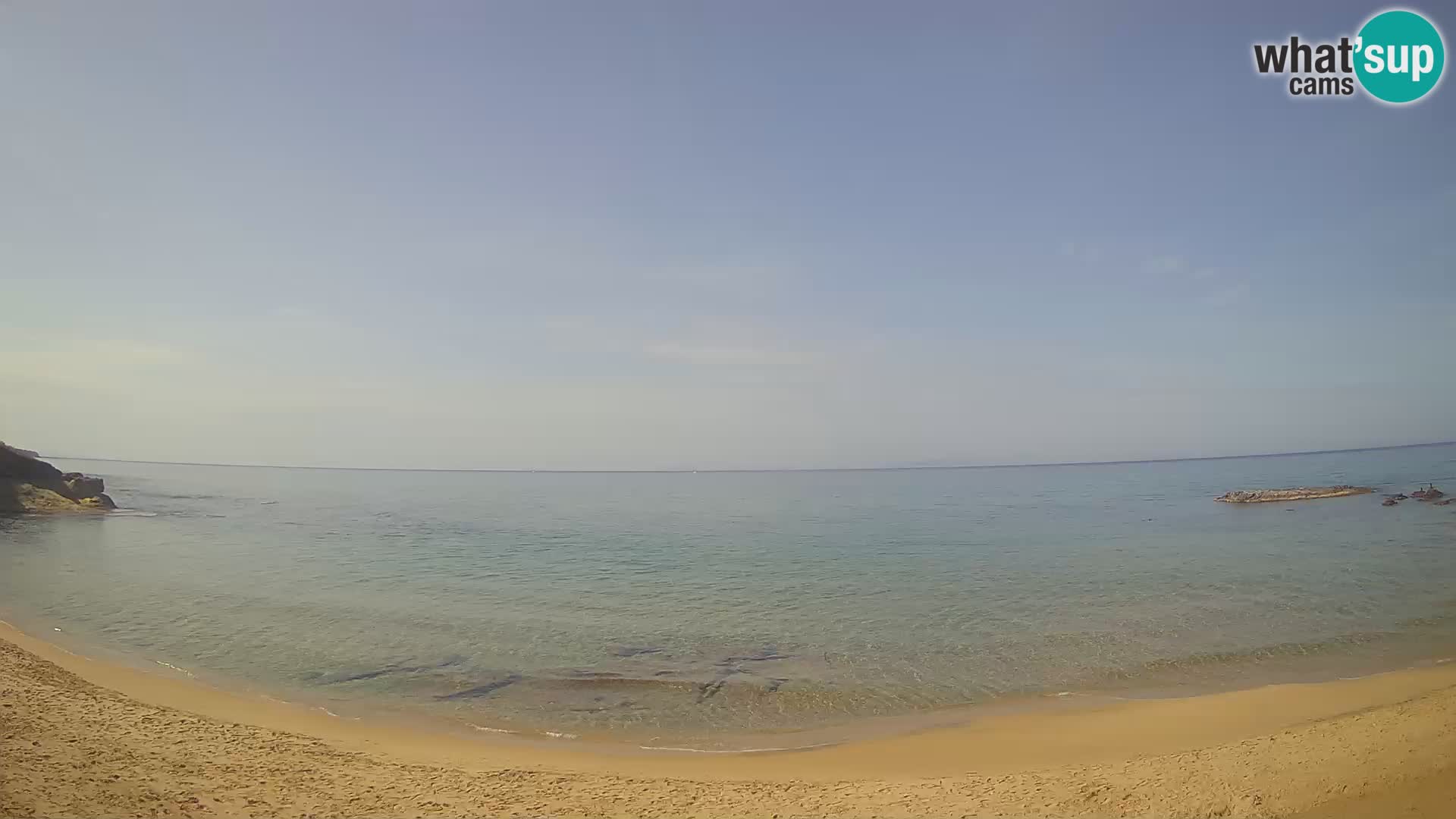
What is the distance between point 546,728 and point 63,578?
83.6 feet

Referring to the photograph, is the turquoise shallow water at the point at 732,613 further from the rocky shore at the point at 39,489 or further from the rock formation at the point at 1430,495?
the rock formation at the point at 1430,495

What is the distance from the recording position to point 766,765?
400 inches

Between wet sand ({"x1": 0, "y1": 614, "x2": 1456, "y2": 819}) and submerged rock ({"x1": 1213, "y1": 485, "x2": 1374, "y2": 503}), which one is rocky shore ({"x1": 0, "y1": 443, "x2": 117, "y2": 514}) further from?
submerged rock ({"x1": 1213, "y1": 485, "x2": 1374, "y2": 503})

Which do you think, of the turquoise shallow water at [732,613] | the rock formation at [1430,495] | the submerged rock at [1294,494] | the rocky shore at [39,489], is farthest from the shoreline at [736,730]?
the submerged rock at [1294,494]

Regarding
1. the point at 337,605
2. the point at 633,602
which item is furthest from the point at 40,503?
the point at 633,602

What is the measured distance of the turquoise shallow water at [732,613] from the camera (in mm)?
13922

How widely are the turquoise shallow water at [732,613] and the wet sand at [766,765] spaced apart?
55.4 inches

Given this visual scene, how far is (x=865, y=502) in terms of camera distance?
84.0 metres

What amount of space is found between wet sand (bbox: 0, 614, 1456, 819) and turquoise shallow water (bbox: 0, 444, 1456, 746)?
141cm

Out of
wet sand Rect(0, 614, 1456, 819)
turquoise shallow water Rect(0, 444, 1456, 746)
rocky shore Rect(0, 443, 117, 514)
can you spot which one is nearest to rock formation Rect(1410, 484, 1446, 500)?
turquoise shallow water Rect(0, 444, 1456, 746)

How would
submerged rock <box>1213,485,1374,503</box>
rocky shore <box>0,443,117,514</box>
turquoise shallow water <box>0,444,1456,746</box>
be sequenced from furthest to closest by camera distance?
1. submerged rock <box>1213,485,1374,503</box>
2. rocky shore <box>0,443,117,514</box>
3. turquoise shallow water <box>0,444,1456,746</box>

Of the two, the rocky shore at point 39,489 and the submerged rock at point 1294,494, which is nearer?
the rocky shore at point 39,489

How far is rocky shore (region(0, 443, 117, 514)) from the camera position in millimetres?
43906

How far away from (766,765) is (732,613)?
10933mm
